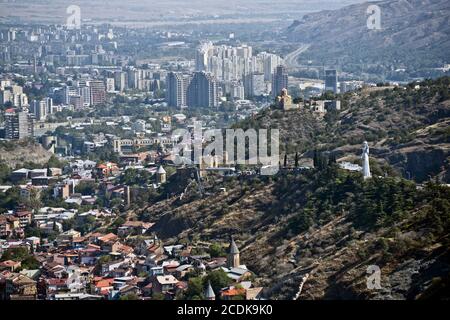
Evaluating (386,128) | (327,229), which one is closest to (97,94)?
(386,128)

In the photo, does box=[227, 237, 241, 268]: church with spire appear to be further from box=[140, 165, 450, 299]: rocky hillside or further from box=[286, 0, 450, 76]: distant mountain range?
box=[286, 0, 450, 76]: distant mountain range

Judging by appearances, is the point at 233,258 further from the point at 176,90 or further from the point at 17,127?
the point at 176,90

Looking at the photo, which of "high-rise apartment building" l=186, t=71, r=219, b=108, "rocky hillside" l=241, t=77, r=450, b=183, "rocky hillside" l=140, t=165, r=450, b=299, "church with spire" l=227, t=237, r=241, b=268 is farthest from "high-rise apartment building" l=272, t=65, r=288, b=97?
"church with spire" l=227, t=237, r=241, b=268

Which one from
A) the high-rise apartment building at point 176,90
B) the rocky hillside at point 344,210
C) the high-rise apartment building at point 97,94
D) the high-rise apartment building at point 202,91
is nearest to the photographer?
the rocky hillside at point 344,210

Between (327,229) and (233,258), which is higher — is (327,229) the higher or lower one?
the higher one

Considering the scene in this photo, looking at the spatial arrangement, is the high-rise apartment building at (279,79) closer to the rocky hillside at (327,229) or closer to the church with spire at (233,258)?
the rocky hillside at (327,229)

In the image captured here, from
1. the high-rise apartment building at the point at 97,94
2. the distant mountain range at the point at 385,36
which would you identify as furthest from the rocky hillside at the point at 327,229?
the distant mountain range at the point at 385,36

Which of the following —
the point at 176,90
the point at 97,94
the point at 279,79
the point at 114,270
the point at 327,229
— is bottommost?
the point at 97,94
